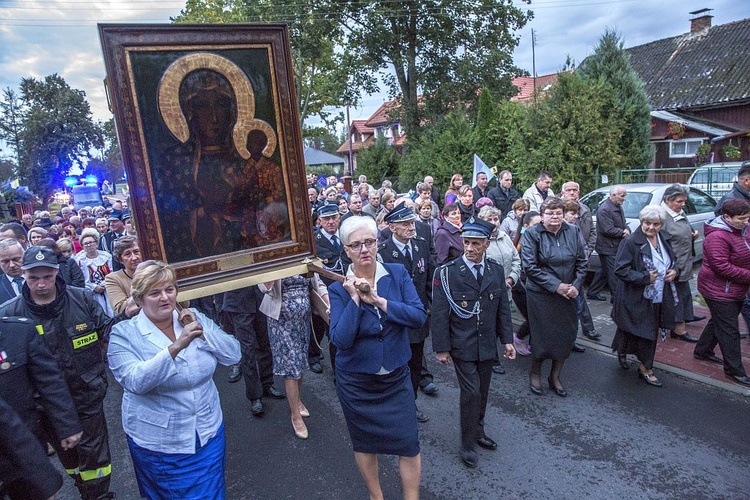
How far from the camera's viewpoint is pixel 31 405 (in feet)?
8.75

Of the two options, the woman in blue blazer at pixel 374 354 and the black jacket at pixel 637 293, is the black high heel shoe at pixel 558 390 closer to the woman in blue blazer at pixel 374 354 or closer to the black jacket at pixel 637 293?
the black jacket at pixel 637 293

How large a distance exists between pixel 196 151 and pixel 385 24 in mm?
21690

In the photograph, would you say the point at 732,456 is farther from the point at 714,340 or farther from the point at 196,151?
the point at 196,151

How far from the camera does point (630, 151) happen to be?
45.8 feet

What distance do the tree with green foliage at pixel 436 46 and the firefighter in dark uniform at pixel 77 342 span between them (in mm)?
21064

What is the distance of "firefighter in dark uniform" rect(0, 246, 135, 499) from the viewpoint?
123 inches

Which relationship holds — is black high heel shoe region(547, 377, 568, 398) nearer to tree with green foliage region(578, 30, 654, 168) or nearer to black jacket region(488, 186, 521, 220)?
black jacket region(488, 186, 521, 220)

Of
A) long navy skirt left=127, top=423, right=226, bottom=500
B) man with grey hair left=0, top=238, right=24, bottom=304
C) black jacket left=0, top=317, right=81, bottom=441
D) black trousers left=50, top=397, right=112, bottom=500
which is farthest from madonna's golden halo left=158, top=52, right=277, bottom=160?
man with grey hair left=0, top=238, right=24, bottom=304

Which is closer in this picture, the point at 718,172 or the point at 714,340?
the point at 714,340

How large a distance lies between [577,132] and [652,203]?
3724 mm

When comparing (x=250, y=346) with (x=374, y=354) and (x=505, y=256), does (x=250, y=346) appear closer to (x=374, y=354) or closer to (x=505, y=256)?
(x=374, y=354)

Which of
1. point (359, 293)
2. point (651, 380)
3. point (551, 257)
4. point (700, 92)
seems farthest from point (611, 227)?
point (700, 92)

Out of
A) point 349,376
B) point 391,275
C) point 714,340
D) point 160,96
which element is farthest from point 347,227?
point 714,340

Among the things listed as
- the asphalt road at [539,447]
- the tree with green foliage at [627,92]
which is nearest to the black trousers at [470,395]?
the asphalt road at [539,447]
